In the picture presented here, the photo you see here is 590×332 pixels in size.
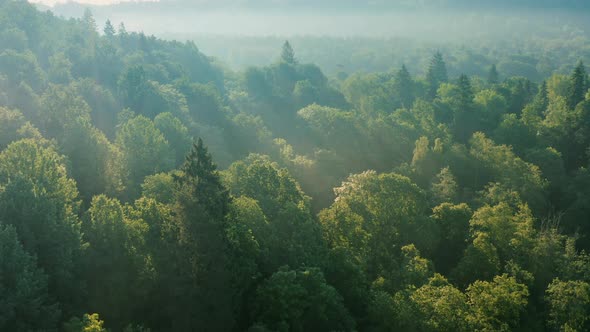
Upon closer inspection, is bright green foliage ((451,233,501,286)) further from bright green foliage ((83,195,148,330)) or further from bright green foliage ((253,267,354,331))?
bright green foliage ((83,195,148,330))

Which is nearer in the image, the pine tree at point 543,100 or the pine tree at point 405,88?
the pine tree at point 543,100

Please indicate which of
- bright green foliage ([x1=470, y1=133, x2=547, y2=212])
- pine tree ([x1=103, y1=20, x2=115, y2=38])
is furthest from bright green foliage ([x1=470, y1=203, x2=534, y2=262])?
pine tree ([x1=103, y1=20, x2=115, y2=38])

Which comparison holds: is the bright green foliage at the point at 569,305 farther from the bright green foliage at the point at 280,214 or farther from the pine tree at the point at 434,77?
the pine tree at the point at 434,77

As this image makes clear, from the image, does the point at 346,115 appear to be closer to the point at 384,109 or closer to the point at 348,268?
the point at 384,109

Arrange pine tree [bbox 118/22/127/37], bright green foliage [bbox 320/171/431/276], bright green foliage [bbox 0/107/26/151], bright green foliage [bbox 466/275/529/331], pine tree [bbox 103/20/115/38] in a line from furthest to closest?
pine tree [bbox 103/20/115/38] < pine tree [bbox 118/22/127/37] < bright green foliage [bbox 0/107/26/151] < bright green foliage [bbox 320/171/431/276] < bright green foliage [bbox 466/275/529/331]

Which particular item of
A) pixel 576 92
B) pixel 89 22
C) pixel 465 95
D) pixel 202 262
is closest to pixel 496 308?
pixel 202 262

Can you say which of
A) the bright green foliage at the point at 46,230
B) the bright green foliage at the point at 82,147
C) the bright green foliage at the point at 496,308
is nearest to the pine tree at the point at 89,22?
the bright green foliage at the point at 82,147
